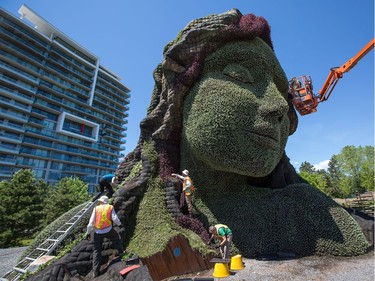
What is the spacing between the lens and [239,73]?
6.87 metres

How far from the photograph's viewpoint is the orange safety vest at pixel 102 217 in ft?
15.3

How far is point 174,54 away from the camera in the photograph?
24.2ft

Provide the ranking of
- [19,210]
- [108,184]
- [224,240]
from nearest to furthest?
[224,240]
[108,184]
[19,210]

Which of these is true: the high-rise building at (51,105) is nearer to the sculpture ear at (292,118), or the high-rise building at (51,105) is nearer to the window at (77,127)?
the window at (77,127)

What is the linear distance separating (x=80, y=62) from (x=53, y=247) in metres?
63.2

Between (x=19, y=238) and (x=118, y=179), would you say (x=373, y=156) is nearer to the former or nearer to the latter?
(x=118, y=179)

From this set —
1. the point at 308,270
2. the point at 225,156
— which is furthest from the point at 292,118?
the point at 308,270

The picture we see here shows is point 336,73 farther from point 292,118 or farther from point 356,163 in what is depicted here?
point 356,163

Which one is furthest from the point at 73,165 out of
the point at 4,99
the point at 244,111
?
the point at 244,111

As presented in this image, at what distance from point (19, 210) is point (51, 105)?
129 feet

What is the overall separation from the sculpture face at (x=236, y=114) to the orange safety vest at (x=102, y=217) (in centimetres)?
306

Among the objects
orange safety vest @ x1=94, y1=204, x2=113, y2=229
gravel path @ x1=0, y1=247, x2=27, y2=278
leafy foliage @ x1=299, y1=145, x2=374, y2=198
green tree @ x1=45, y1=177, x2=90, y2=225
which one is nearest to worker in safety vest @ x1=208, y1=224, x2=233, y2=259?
orange safety vest @ x1=94, y1=204, x2=113, y2=229

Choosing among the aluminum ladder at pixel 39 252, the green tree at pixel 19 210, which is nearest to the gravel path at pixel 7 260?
the aluminum ladder at pixel 39 252

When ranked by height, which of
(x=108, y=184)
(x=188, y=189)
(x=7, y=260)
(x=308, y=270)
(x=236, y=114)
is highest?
(x=236, y=114)
